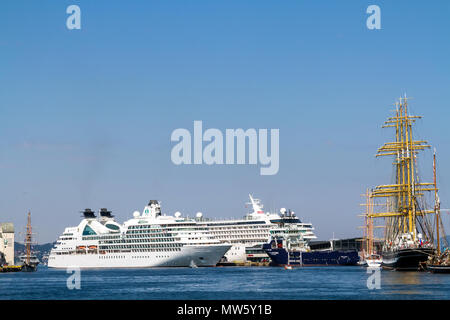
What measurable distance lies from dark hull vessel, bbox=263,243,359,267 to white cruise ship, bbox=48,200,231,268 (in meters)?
14.9

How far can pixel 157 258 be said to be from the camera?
13700 centimetres

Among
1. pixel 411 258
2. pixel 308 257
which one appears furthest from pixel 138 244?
pixel 411 258

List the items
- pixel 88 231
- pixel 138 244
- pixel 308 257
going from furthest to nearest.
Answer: pixel 88 231, pixel 308 257, pixel 138 244

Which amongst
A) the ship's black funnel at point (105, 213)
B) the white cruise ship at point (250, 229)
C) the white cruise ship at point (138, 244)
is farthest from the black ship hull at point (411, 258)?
the ship's black funnel at point (105, 213)

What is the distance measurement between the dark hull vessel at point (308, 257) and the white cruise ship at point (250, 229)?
1522 cm

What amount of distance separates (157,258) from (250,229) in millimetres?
37778

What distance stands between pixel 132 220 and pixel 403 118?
204 feet

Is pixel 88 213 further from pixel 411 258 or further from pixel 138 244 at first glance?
pixel 411 258

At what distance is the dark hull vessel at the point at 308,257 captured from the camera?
143375mm

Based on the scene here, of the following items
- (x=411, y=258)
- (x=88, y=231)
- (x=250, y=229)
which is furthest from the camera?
(x=250, y=229)
